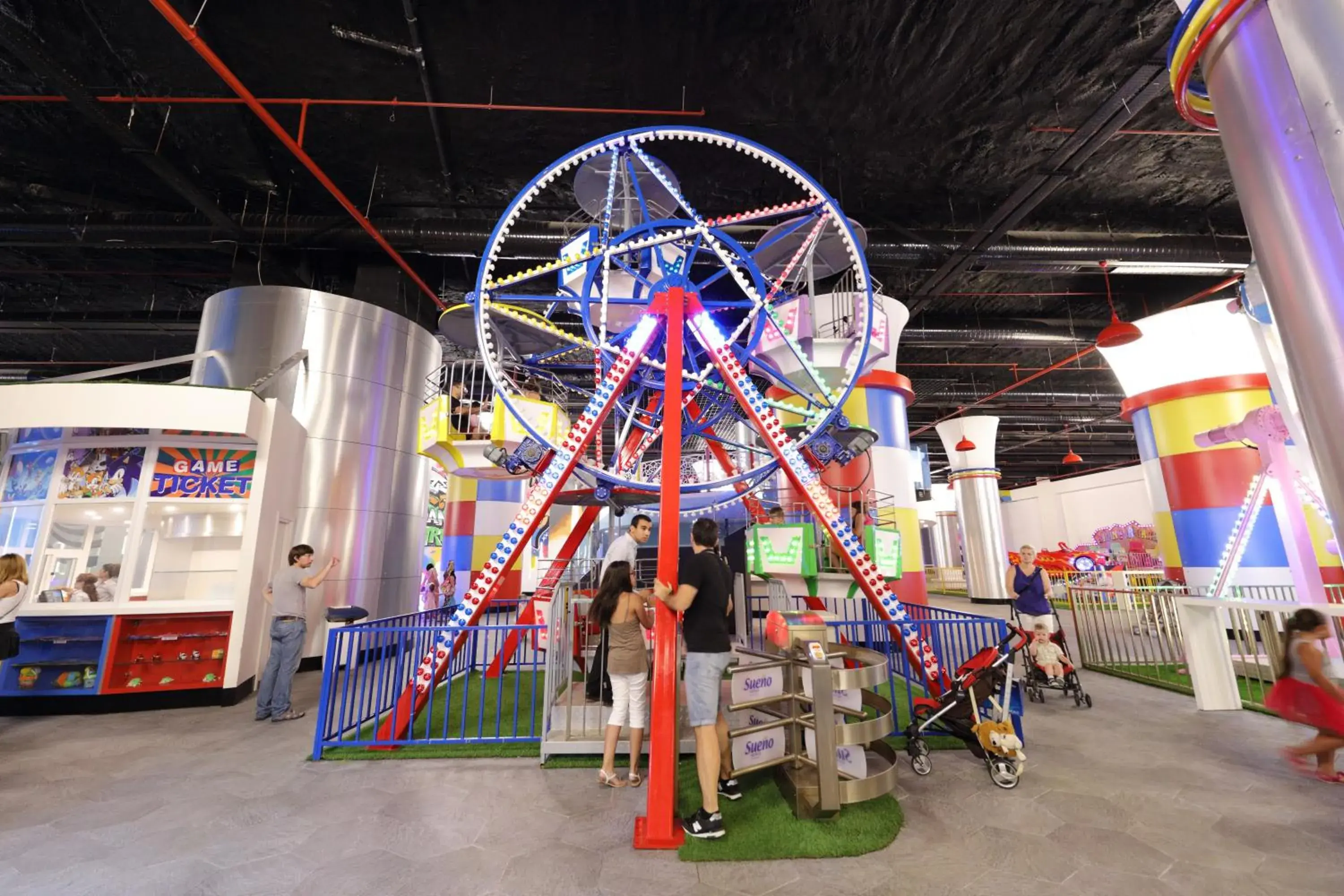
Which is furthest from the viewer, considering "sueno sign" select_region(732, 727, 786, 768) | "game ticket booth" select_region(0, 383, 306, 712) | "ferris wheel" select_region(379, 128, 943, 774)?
"game ticket booth" select_region(0, 383, 306, 712)

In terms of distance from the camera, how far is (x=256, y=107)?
22.7ft

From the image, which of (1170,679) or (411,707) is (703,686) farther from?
(1170,679)

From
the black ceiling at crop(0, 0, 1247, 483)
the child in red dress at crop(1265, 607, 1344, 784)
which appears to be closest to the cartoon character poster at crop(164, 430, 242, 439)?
the black ceiling at crop(0, 0, 1247, 483)

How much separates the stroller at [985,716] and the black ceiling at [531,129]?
25.5 feet

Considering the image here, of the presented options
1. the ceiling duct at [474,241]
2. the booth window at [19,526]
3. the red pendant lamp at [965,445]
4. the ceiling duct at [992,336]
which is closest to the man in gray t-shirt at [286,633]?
the booth window at [19,526]

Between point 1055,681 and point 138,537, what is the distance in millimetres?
13259

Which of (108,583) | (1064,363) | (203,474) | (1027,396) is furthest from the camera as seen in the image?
(1027,396)

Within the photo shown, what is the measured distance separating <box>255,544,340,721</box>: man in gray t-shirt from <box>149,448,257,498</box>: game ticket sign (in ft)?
7.42

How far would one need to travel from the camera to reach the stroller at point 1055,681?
7445mm

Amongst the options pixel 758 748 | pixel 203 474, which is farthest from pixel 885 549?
pixel 203 474

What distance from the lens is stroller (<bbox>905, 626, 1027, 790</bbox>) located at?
16.3 feet

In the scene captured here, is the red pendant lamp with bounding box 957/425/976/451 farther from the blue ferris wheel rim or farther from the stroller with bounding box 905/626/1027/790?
the stroller with bounding box 905/626/1027/790

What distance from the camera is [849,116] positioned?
8945 millimetres

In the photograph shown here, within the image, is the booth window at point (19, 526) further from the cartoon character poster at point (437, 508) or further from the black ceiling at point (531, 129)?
the cartoon character poster at point (437, 508)
